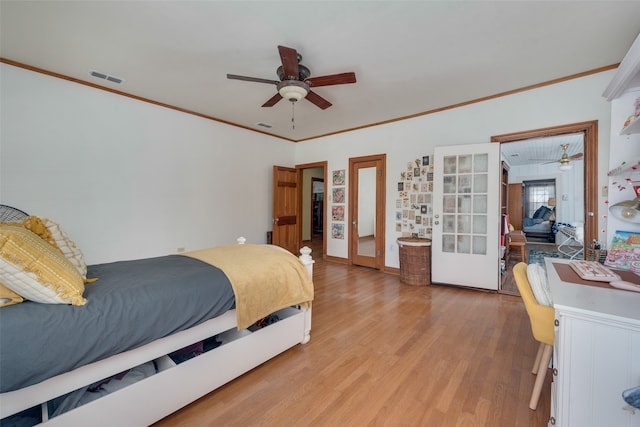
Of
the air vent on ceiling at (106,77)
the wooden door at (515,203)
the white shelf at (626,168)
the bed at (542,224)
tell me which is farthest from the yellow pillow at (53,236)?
the bed at (542,224)

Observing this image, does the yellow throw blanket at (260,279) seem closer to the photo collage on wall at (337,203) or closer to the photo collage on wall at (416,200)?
the photo collage on wall at (416,200)

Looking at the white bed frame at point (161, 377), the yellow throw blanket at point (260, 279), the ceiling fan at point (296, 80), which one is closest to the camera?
the white bed frame at point (161, 377)

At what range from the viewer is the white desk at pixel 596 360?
1069 mm

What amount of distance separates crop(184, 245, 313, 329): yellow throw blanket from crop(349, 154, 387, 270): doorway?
2887 millimetres

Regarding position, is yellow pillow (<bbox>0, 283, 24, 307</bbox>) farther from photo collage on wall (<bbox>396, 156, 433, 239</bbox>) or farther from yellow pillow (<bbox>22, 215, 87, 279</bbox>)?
photo collage on wall (<bbox>396, 156, 433, 239</bbox>)

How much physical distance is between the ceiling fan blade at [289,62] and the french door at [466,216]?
2504mm

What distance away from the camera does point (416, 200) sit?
432 cm

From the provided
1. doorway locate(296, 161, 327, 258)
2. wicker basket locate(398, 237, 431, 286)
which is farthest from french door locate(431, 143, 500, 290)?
doorway locate(296, 161, 327, 258)

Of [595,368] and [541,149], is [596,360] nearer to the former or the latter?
[595,368]

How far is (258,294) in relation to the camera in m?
1.82

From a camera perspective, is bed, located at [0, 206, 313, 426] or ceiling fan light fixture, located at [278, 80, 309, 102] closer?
bed, located at [0, 206, 313, 426]

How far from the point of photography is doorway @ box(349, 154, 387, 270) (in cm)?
477

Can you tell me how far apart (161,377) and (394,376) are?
→ 59.5 inches

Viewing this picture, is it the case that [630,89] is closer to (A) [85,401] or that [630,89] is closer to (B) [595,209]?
(B) [595,209]
